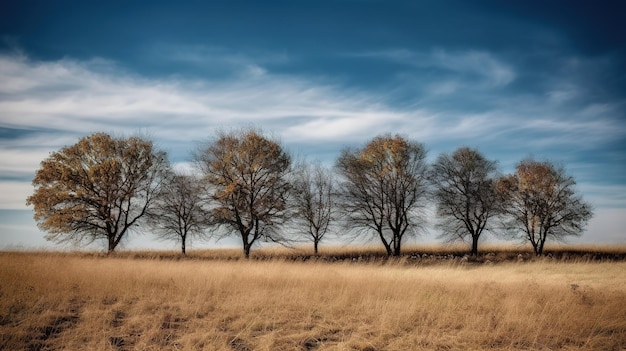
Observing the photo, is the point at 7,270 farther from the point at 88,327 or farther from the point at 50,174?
the point at 50,174

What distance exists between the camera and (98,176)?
3152 centimetres

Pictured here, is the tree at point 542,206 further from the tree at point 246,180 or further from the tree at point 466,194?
the tree at point 246,180

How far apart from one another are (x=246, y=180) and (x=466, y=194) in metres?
20.8

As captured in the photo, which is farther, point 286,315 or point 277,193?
point 277,193

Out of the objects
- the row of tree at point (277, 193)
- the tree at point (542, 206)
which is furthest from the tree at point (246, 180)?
the tree at point (542, 206)

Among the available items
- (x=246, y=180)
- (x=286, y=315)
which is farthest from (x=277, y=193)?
(x=286, y=315)

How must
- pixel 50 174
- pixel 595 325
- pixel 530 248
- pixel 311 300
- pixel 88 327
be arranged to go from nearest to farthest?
pixel 88 327 < pixel 595 325 < pixel 311 300 < pixel 50 174 < pixel 530 248

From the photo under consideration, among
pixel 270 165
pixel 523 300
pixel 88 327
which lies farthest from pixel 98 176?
pixel 523 300

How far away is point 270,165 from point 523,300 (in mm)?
22289

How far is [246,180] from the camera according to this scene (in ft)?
103

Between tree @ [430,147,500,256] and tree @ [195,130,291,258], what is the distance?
15.4 m

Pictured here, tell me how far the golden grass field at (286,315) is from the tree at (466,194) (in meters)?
24.6

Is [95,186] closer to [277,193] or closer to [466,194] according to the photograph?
[277,193]

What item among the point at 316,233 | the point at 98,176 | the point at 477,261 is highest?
the point at 98,176
